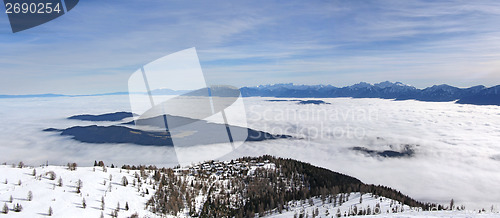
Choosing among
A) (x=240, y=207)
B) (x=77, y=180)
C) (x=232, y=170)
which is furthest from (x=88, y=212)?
(x=232, y=170)

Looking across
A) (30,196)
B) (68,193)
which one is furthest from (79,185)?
(30,196)

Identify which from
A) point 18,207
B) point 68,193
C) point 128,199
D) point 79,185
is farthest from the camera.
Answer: point 128,199

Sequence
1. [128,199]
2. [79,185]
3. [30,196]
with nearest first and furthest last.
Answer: [30,196]
[79,185]
[128,199]

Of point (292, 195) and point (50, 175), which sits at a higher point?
point (50, 175)

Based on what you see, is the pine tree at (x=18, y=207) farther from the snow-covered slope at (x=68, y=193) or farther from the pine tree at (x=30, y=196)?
the pine tree at (x=30, y=196)

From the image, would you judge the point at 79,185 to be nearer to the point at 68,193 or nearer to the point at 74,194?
the point at 74,194

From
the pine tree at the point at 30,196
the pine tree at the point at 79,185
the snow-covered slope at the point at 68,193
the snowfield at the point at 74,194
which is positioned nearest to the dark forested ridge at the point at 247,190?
the snow-covered slope at the point at 68,193

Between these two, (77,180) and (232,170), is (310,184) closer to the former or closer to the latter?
(232,170)

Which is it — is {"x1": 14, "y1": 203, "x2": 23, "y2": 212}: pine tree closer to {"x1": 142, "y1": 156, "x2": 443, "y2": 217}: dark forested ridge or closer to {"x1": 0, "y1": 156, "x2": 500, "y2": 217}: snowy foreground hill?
{"x1": 0, "y1": 156, "x2": 500, "y2": 217}: snowy foreground hill
